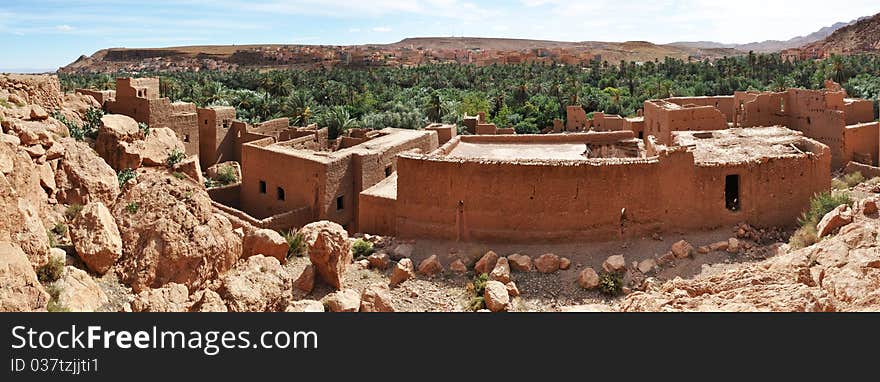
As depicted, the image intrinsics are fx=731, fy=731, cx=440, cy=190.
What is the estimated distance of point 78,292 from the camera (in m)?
6.76

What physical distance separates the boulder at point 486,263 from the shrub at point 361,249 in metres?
2.18

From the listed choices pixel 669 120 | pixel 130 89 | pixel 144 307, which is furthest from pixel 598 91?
pixel 144 307

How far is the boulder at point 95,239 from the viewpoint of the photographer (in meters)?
7.45

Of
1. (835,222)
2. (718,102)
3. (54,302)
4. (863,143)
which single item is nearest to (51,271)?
(54,302)

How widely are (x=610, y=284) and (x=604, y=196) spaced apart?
2195 millimetres

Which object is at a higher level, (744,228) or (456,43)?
(456,43)

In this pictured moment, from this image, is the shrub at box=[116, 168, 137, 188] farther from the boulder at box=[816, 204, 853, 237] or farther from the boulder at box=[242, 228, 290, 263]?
the boulder at box=[816, 204, 853, 237]

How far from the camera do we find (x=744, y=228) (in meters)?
13.7

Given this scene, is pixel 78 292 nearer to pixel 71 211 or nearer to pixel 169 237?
pixel 169 237

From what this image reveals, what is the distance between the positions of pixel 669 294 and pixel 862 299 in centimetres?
290

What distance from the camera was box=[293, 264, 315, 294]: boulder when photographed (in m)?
11.0
